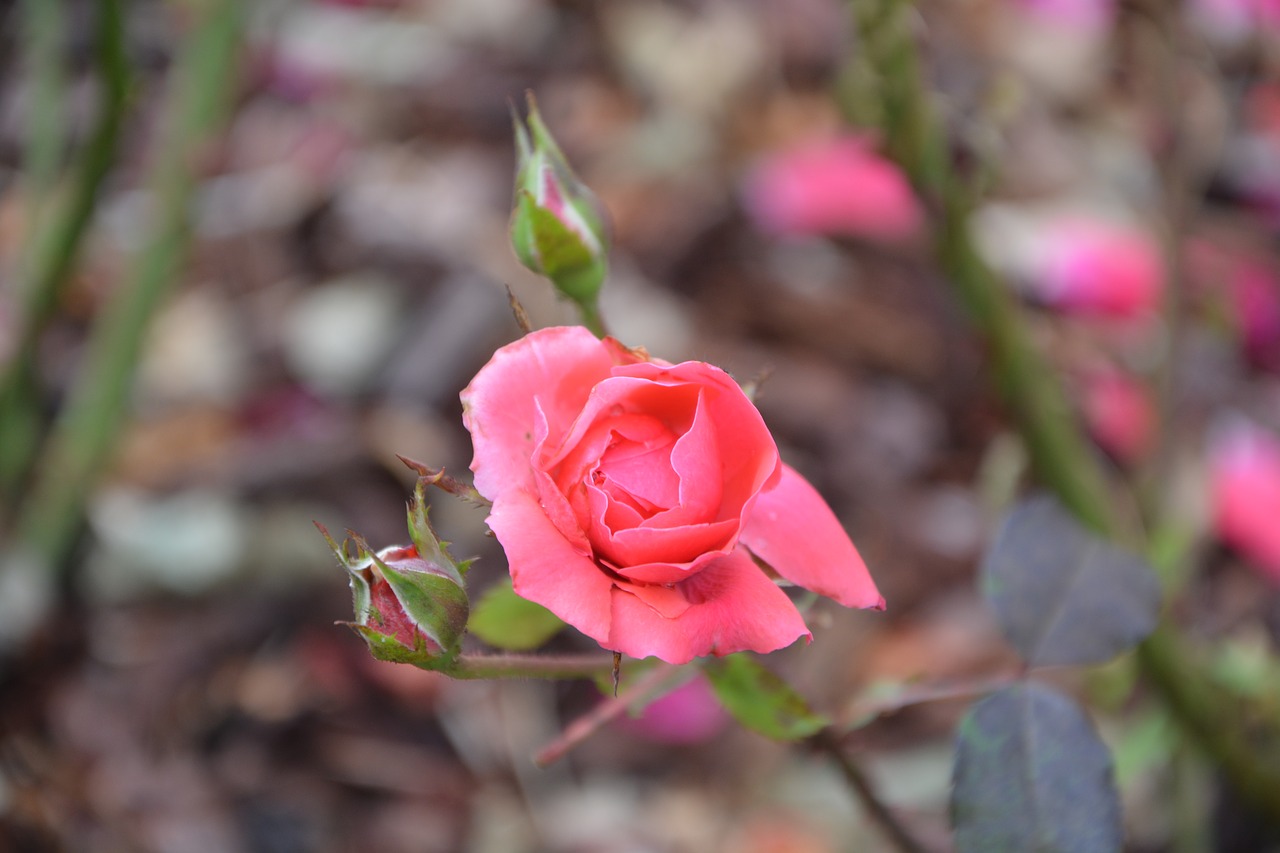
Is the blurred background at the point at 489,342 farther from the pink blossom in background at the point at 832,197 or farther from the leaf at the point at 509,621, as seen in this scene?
the leaf at the point at 509,621

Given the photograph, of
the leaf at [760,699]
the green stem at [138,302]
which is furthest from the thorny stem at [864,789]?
the green stem at [138,302]

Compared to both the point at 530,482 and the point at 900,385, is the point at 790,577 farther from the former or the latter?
the point at 900,385

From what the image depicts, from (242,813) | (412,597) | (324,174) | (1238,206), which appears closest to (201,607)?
(242,813)

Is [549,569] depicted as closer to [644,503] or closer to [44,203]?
[644,503]

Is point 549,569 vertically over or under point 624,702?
over

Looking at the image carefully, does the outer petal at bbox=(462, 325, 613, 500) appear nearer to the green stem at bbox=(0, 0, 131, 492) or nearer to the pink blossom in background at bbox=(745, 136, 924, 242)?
the green stem at bbox=(0, 0, 131, 492)

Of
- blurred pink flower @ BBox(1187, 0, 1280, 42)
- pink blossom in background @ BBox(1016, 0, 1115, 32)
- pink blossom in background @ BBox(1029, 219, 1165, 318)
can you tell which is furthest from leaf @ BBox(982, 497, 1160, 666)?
pink blossom in background @ BBox(1016, 0, 1115, 32)

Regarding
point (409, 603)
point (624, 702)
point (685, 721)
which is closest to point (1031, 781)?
point (624, 702)
